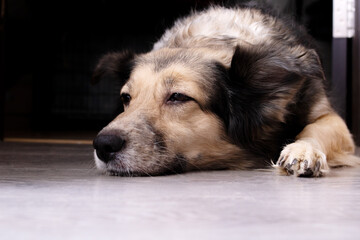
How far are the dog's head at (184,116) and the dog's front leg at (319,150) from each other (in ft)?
0.71

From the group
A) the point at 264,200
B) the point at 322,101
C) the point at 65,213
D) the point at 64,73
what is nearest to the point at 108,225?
the point at 65,213

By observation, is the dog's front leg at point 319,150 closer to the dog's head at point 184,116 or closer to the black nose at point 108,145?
the dog's head at point 184,116

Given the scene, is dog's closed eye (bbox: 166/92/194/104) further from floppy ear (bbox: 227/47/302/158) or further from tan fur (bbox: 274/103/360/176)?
tan fur (bbox: 274/103/360/176)

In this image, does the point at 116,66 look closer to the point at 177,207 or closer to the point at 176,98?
the point at 176,98

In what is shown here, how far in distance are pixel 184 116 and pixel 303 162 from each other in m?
0.49

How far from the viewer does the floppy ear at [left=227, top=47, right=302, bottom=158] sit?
76.0 inches

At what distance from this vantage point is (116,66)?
2.54 meters

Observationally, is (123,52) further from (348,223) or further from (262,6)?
(348,223)

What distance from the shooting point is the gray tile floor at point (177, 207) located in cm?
81

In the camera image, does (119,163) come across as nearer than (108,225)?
No

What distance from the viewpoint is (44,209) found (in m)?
0.99

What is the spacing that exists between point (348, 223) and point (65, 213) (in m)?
0.56

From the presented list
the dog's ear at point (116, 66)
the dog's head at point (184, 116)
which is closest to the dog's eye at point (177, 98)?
the dog's head at point (184, 116)

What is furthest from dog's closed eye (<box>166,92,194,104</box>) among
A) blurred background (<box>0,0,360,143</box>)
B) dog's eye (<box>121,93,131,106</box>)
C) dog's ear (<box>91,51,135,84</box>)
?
blurred background (<box>0,0,360,143</box>)
